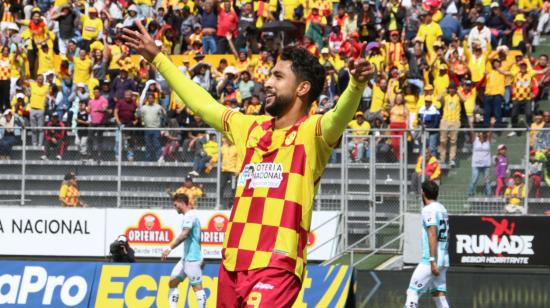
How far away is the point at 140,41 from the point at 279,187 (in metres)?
1.17

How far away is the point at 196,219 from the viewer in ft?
55.8

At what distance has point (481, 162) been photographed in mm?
20172

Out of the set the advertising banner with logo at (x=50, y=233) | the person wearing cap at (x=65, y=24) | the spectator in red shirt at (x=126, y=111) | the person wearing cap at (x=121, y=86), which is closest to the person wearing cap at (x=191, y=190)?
the advertising banner with logo at (x=50, y=233)

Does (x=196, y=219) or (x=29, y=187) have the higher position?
(x=29, y=187)

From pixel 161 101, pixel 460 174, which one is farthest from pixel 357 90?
pixel 161 101

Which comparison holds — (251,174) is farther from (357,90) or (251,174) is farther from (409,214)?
(409,214)

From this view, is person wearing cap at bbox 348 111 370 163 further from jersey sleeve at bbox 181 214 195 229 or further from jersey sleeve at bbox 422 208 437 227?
jersey sleeve at bbox 422 208 437 227

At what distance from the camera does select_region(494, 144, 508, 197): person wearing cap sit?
65.2 ft

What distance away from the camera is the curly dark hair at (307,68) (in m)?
6.38

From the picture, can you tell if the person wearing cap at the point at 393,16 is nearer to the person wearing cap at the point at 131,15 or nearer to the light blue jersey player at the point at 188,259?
the person wearing cap at the point at 131,15

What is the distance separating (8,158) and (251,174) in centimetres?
1656

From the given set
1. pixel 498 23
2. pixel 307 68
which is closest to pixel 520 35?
pixel 498 23

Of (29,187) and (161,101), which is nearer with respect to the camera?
(29,187)

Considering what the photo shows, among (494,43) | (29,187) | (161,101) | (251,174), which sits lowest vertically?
(251,174)
